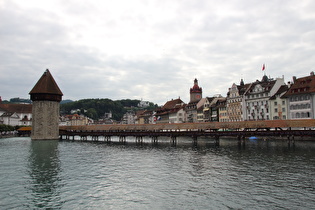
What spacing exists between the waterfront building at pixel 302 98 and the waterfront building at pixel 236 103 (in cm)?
1583

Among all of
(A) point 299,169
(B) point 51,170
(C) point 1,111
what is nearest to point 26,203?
(B) point 51,170

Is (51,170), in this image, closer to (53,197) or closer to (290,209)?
(53,197)

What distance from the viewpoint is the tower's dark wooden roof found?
63.9 m

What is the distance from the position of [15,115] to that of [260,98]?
94.2 metres

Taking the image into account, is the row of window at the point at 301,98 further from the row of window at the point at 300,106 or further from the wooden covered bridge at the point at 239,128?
the wooden covered bridge at the point at 239,128

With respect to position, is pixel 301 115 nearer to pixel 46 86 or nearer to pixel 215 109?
pixel 215 109

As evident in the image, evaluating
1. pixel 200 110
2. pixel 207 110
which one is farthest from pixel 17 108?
pixel 207 110

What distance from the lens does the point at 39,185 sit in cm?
1706

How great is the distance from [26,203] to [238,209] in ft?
34.1

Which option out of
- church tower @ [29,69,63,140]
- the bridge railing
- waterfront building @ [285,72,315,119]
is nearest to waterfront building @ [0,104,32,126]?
church tower @ [29,69,63,140]

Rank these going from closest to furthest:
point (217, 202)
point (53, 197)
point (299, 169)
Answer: point (217, 202) < point (53, 197) < point (299, 169)

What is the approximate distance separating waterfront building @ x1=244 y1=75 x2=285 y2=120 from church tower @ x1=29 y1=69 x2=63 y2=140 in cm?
4888

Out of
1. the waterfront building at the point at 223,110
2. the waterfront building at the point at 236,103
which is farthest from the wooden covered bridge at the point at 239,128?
the waterfront building at the point at 223,110

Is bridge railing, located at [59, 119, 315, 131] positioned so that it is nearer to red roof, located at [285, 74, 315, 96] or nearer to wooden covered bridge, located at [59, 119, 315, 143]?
wooden covered bridge, located at [59, 119, 315, 143]
